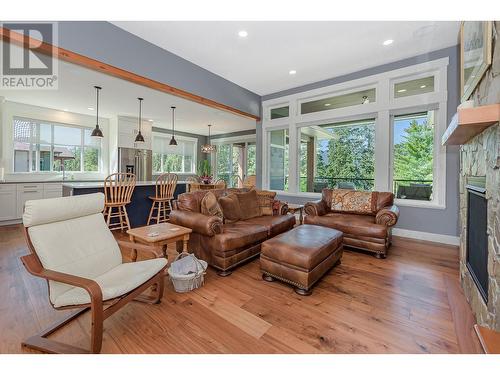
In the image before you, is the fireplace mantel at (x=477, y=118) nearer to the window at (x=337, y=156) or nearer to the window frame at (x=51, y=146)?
the window at (x=337, y=156)

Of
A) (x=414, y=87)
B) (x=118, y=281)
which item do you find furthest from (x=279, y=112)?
(x=118, y=281)

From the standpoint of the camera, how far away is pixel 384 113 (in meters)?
4.15

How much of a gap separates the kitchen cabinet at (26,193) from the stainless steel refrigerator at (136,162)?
2.04 m

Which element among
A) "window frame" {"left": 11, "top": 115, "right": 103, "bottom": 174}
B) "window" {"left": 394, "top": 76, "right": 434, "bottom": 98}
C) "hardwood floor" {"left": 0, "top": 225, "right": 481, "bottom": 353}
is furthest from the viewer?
"window frame" {"left": 11, "top": 115, "right": 103, "bottom": 174}

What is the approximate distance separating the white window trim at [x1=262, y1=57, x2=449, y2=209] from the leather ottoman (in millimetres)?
2441

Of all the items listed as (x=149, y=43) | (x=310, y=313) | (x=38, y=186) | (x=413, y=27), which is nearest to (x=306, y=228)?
(x=310, y=313)

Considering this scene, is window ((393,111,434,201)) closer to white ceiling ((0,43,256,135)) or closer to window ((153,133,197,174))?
white ceiling ((0,43,256,135))

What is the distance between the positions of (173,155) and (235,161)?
8.13 ft

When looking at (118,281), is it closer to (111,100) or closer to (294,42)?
(294,42)

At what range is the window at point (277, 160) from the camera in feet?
19.1

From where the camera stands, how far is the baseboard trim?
3605mm

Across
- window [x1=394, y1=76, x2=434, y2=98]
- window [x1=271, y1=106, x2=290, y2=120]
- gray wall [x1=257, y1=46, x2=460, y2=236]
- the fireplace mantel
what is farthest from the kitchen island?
window [x1=394, y1=76, x2=434, y2=98]

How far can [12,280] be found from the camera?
231cm
